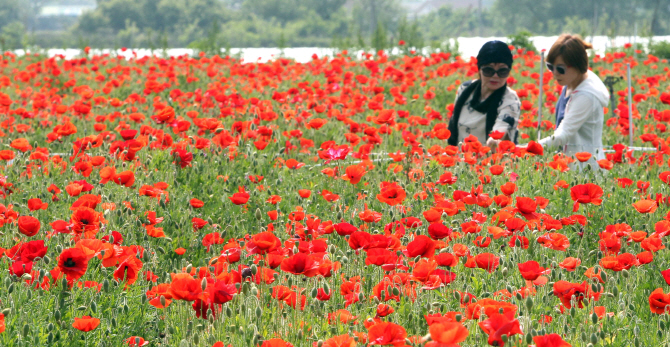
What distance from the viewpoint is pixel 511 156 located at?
16.9 feet

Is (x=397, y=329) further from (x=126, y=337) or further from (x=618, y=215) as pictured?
(x=618, y=215)

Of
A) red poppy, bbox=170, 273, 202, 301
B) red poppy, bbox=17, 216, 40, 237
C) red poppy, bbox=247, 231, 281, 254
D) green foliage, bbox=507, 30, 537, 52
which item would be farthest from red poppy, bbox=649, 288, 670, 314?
green foliage, bbox=507, 30, 537, 52

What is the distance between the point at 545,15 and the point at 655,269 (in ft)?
203

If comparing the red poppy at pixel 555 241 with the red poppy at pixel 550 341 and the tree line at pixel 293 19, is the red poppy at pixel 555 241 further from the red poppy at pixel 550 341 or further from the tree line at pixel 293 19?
the tree line at pixel 293 19

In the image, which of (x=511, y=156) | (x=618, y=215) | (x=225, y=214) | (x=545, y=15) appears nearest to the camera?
(x=618, y=215)

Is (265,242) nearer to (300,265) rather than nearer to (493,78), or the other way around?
(300,265)

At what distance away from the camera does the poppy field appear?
2.63m

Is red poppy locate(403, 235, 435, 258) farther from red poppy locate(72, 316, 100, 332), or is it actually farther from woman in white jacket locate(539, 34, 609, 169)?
woman in white jacket locate(539, 34, 609, 169)

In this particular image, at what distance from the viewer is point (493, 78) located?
19.1ft

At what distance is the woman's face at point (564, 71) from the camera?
213 inches

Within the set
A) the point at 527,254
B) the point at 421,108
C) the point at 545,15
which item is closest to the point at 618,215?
the point at 527,254

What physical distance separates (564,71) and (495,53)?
55 cm

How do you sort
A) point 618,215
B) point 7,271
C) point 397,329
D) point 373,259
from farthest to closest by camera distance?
point 618,215 < point 7,271 < point 373,259 < point 397,329

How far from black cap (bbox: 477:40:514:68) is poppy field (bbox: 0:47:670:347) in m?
0.72
